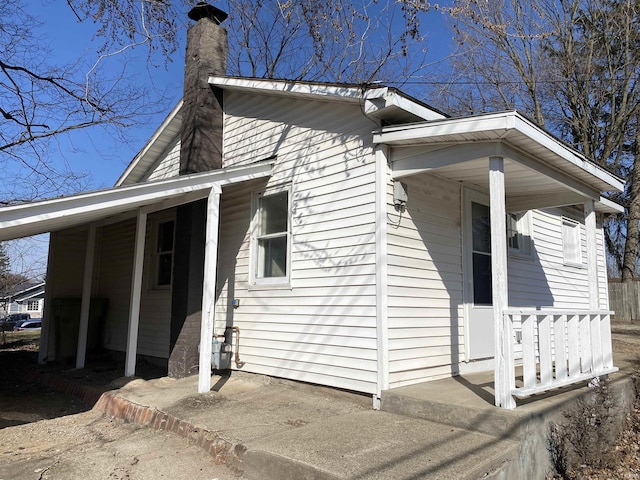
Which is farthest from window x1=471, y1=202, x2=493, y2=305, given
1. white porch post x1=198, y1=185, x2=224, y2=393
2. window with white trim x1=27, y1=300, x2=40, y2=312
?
window with white trim x1=27, y1=300, x2=40, y2=312

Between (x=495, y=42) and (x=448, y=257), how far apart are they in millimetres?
→ 13939

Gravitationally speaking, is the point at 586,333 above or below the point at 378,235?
below

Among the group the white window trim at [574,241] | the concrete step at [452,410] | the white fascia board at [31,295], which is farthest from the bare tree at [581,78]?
the white fascia board at [31,295]

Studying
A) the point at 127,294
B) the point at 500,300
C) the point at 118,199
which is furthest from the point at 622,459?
the point at 127,294

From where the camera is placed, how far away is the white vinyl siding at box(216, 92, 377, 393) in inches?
210

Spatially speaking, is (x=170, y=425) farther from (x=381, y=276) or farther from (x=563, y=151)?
(x=563, y=151)

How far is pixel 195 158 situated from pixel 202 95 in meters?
1.10

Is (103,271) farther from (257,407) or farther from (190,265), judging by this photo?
(257,407)

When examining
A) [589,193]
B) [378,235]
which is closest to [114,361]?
[378,235]

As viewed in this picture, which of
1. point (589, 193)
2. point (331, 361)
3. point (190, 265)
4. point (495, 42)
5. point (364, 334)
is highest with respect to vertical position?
point (495, 42)

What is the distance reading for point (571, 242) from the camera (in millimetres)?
10016

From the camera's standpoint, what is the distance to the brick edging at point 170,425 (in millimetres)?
4027

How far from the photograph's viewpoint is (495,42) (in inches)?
666

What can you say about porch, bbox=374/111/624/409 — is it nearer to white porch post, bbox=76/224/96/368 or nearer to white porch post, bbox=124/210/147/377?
white porch post, bbox=124/210/147/377
